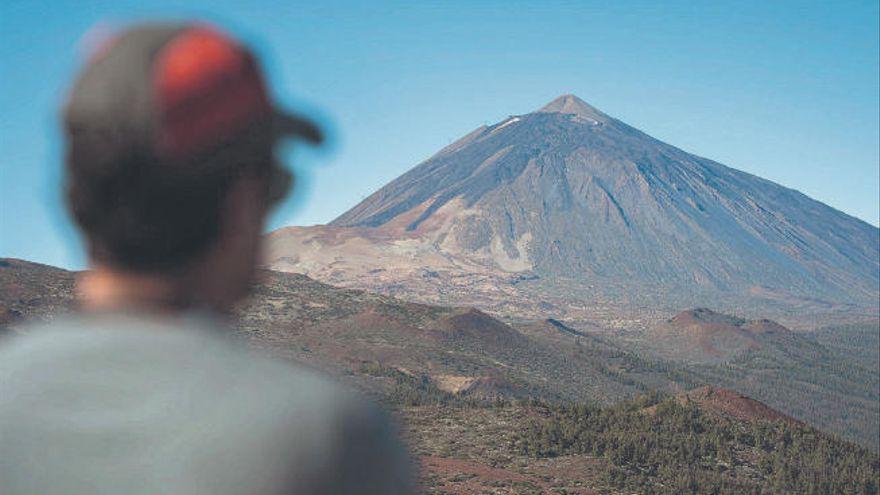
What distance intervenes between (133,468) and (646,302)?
178 m

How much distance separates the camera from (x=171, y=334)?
2.13 m

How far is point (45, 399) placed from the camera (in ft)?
6.59

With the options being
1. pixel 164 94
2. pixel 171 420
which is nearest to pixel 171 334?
pixel 171 420

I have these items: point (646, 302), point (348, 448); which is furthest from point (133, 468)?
point (646, 302)

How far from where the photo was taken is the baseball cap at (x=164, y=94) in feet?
7.02

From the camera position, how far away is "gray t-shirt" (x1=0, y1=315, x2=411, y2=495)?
193cm

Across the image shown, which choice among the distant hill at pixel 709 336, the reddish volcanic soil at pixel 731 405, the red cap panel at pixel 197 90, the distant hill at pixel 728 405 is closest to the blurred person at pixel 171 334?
the red cap panel at pixel 197 90

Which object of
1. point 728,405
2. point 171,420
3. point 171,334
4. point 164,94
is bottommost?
point 728,405

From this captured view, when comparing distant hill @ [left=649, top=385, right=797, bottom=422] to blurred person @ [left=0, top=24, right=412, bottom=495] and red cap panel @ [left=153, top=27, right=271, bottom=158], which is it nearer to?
blurred person @ [left=0, top=24, right=412, bottom=495]

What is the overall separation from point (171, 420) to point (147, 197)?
522mm

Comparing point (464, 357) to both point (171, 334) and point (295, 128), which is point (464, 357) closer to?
point (295, 128)

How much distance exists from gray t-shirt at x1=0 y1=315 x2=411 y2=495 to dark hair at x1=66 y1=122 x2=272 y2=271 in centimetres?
16

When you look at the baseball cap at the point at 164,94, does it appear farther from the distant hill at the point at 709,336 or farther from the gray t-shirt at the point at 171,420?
the distant hill at the point at 709,336

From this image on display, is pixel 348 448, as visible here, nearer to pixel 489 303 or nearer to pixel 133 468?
pixel 133 468
